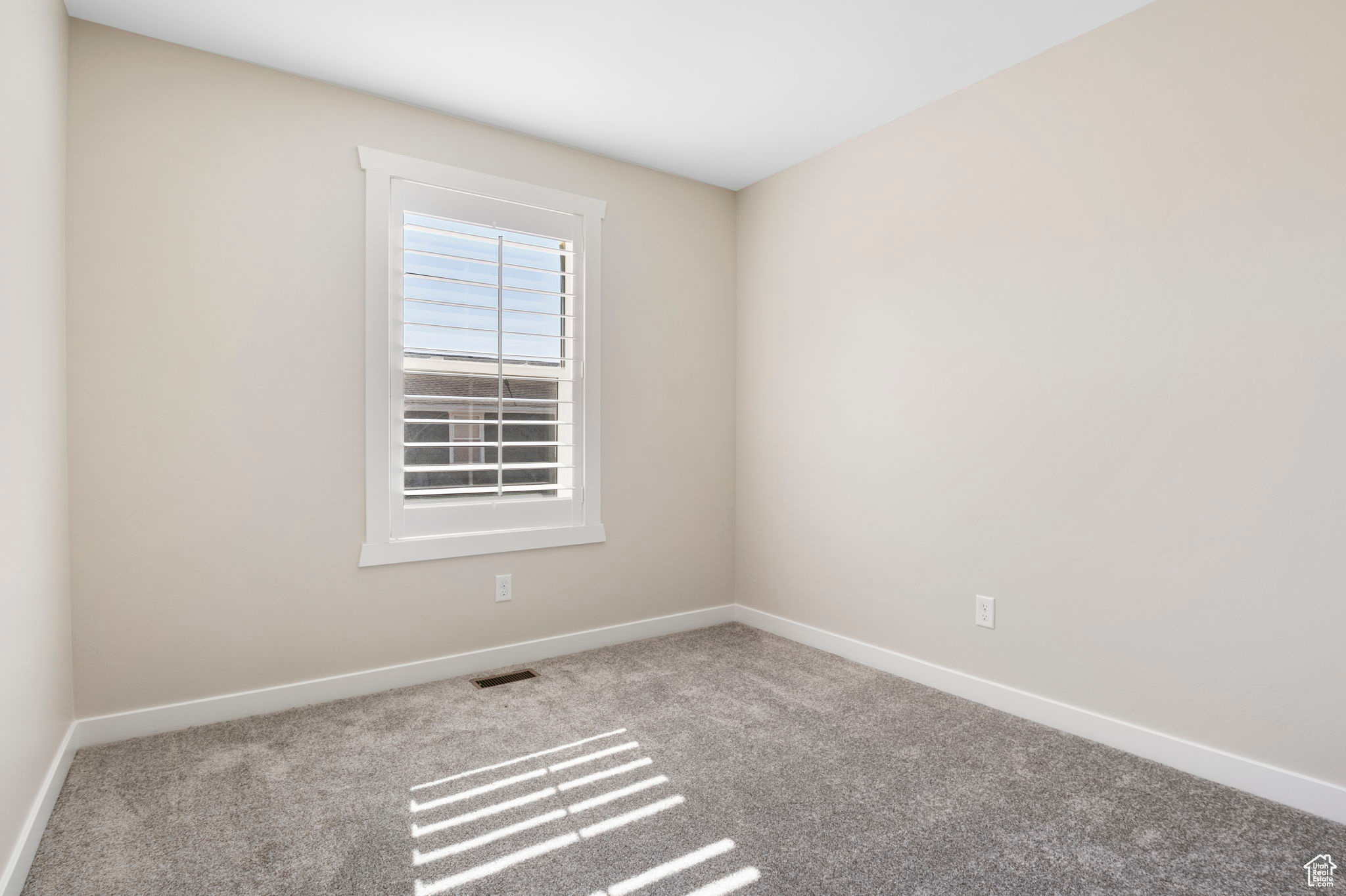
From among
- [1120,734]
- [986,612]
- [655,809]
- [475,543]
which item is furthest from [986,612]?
[475,543]

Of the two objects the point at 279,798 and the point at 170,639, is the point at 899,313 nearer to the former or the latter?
the point at 279,798

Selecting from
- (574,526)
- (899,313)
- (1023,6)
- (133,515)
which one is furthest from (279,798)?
(1023,6)

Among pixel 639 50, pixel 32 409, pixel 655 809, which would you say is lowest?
pixel 655 809

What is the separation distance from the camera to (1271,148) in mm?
2000

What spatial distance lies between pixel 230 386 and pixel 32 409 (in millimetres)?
709

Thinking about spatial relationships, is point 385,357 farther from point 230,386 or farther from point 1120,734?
point 1120,734

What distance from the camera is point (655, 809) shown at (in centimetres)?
195

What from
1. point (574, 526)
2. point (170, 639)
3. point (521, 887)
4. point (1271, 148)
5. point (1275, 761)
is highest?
point (1271, 148)

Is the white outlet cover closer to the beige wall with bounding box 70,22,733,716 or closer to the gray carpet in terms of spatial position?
the gray carpet

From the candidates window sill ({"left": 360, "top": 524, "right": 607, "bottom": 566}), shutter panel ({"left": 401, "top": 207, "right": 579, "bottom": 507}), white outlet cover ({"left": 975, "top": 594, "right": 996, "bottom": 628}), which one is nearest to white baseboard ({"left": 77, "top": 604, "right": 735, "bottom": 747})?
window sill ({"left": 360, "top": 524, "right": 607, "bottom": 566})

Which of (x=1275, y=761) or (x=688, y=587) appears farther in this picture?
(x=688, y=587)

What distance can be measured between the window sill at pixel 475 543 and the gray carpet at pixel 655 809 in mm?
562

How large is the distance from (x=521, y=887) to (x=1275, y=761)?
83.0 inches

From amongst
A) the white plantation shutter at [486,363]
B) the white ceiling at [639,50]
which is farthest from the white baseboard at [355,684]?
the white ceiling at [639,50]
